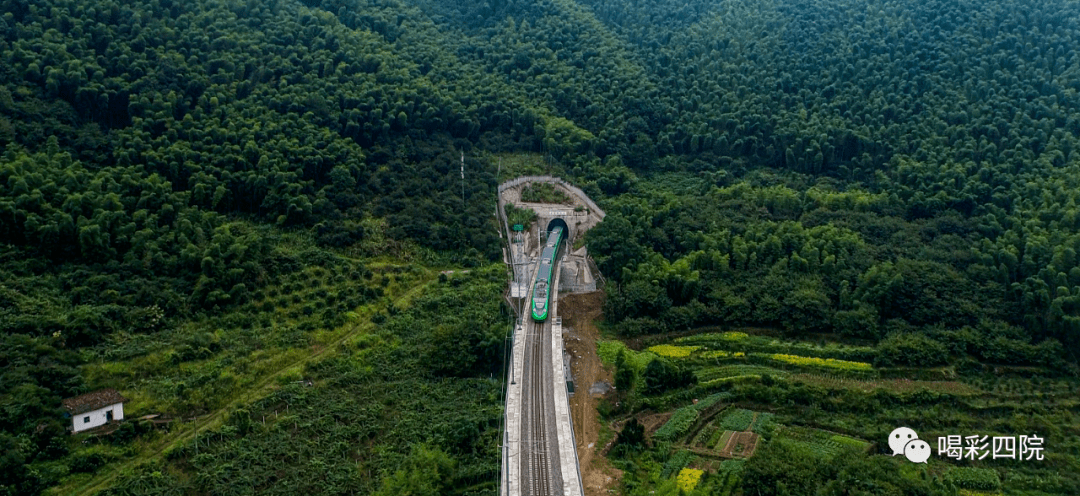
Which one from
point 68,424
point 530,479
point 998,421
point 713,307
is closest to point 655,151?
point 713,307

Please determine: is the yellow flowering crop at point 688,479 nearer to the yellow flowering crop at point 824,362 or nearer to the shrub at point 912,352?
the yellow flowering crop at point 824,362

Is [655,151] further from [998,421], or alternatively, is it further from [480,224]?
[998,421]

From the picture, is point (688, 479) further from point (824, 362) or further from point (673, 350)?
point (824, 362)

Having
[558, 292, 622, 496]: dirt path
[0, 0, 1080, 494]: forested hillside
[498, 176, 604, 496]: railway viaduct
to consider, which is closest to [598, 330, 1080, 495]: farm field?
[558, 292, 622, 496]: dirt path

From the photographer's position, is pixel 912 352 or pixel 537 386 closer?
pixel 537 386

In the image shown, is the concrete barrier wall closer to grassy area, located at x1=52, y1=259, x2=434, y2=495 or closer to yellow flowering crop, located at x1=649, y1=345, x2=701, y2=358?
grassy area, located at x1=52, y1=259, x2=434, y2=495

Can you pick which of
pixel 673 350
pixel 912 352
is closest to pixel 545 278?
pixel 673 350
